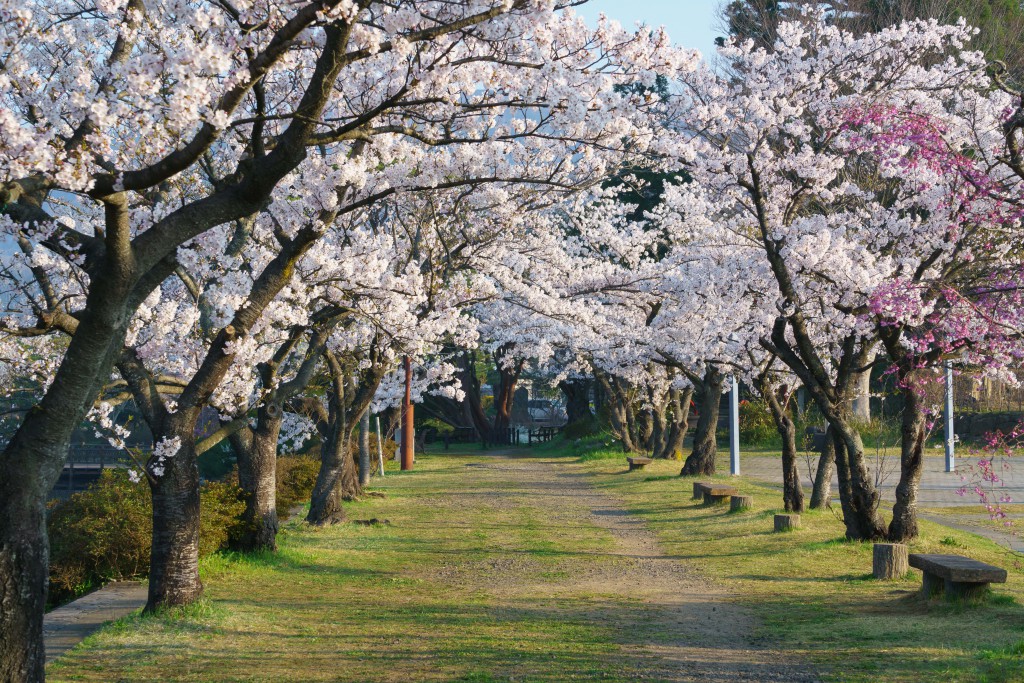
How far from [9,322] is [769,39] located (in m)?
28.0

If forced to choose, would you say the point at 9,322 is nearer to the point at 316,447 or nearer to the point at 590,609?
the point at 590,609

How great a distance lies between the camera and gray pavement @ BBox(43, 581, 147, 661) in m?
8.98

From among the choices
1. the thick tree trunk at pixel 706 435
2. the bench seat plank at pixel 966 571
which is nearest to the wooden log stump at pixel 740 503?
the thick tree trunk at pixel 706 435

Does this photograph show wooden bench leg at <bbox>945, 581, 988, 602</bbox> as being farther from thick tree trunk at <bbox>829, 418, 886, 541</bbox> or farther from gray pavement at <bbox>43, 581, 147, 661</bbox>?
gray pavement at <bbox>43, 581, 147, 661</bbox>

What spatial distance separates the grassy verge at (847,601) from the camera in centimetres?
757

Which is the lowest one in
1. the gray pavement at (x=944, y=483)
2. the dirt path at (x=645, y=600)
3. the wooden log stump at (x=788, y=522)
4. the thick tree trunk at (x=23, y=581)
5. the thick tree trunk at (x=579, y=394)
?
the dirt path at (x=645, y=600)

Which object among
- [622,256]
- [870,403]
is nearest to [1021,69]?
[622,256]

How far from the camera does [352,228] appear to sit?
16594mm

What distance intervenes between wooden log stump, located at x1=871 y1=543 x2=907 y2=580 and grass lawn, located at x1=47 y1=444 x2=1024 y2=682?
0.80ft

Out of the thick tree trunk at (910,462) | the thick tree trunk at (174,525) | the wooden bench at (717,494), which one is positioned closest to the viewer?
the thick tree trunk at (174,525)

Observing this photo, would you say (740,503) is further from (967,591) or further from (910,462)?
(967,591)

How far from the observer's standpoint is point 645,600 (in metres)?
11.1

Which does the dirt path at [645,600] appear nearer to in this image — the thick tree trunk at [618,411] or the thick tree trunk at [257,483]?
the thick tree trunk at [257,483]

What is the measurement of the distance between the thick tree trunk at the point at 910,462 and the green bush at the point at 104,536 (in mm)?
9179
